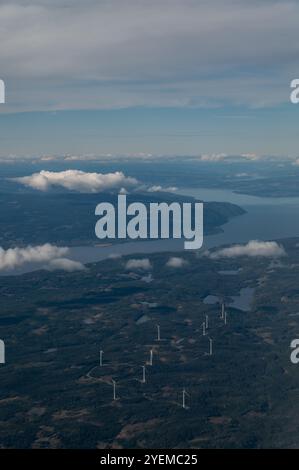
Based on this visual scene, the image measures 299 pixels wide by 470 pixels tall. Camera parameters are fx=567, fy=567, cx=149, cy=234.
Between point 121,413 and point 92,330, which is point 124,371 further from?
point 92,330

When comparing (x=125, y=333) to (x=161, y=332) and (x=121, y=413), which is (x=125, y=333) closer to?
(x=161, y=332)

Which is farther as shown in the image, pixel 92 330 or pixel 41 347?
pixel 92 330

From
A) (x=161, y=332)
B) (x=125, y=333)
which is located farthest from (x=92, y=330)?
(x=161, y=332)
